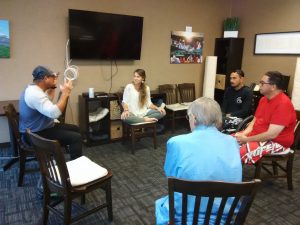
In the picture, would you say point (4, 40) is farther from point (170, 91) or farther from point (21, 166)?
point (170, 91)

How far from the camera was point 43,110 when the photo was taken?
230 centimetres

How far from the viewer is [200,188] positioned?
1142mm

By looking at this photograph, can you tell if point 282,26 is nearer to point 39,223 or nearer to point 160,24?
point 160,24

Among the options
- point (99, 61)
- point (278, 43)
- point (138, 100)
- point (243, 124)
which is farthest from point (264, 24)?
point (99, 61)

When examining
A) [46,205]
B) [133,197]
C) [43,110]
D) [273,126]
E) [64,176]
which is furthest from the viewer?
[133,197]

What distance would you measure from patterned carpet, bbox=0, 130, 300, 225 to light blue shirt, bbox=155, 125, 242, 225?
3.46 ft

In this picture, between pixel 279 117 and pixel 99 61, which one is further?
pixel 99 61

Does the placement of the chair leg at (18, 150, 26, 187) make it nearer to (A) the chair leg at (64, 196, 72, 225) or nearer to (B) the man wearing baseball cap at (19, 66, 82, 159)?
(B) the man wearing baseball cap at (19, 66, 82, 159)

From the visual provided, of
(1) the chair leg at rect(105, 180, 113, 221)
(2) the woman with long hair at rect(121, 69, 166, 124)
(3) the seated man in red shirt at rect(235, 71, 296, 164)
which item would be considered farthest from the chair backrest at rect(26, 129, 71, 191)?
(2) the woman with long hair at rect(121, 69, 166, 124)

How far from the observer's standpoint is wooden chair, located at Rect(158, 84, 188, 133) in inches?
176

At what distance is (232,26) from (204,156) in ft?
14.3

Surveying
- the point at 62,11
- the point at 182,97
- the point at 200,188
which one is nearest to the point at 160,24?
the point at 182,97

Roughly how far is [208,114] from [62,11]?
121 inches

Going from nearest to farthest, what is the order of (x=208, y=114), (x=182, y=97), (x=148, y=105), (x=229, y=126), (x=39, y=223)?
1. (x=208, y=114)
2. (x=39, y=223)
3. (x=229, y=126)
4. (x=148, y=105)
5. (x=182, y=97)
